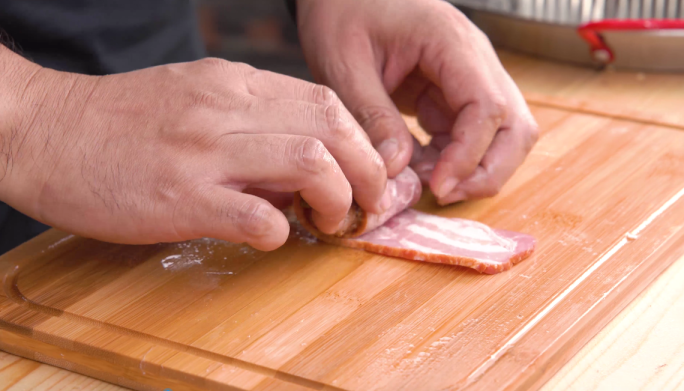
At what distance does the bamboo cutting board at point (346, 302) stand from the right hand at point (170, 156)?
118 mm

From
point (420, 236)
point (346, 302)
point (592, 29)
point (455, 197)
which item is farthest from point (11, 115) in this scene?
point (592, 29)

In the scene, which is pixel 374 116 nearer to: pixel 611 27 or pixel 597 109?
pixel 597 109

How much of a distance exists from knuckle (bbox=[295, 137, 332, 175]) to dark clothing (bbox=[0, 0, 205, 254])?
0.86 metres

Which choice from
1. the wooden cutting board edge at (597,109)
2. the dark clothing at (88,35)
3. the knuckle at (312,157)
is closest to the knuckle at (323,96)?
the knuckle at (312,157)

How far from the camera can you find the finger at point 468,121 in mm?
1578

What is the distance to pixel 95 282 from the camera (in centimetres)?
137

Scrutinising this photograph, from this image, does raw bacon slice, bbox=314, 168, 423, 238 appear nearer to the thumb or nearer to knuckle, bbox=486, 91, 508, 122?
the thumb

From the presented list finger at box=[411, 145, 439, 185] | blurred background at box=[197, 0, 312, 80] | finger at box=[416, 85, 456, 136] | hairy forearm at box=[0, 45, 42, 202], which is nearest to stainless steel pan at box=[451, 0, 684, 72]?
finger at box=[416, 85, 456, 136]

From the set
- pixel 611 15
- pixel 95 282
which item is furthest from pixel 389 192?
pixel 611 15

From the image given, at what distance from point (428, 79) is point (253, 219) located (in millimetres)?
760

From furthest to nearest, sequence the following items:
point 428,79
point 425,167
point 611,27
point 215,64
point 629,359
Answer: point 611,27 < point 428,79 < point 425,167 < point 215,64 < point 629,359

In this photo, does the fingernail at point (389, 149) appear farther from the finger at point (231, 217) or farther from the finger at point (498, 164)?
the finger at point (231, 217)

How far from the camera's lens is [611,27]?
6.94 feet

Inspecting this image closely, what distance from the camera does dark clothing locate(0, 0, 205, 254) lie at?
1.71 meters
